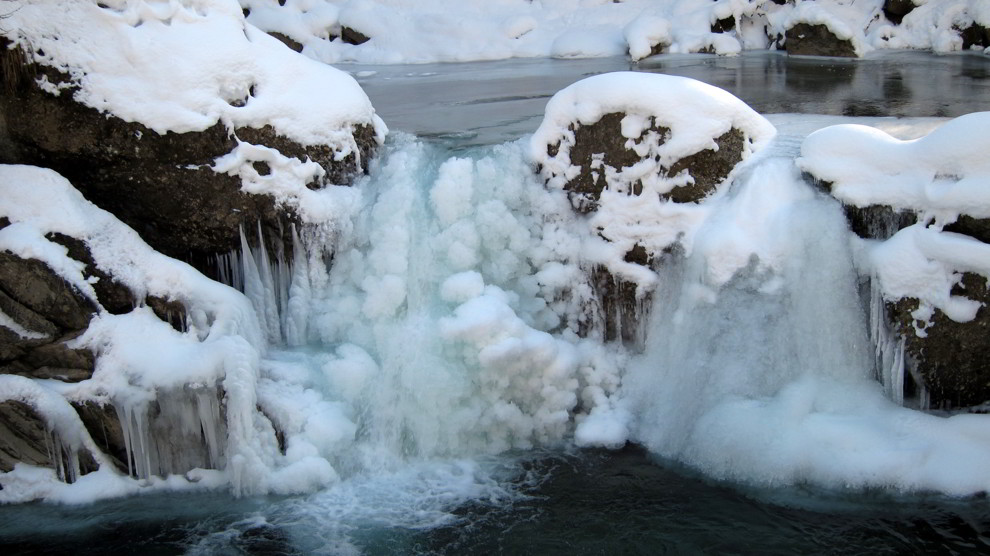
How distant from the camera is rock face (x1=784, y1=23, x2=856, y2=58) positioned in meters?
12.6

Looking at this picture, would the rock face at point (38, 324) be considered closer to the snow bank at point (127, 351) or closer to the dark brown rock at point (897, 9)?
the snow bank at point (127, 351)

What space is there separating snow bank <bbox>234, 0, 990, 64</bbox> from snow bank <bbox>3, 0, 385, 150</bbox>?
8787mm

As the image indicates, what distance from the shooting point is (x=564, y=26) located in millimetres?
15750

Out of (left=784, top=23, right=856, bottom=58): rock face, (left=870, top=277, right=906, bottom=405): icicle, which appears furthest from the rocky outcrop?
(left=784, top=23, right=856, bottom=58): rock face

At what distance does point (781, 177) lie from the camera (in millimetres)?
5105

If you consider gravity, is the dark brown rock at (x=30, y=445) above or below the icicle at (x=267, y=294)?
below

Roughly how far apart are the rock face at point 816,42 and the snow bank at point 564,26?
5.9 inches

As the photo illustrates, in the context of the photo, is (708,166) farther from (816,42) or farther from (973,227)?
(816,42)

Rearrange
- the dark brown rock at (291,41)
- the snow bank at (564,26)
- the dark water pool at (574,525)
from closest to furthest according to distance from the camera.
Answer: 1. the dark water pool at (574,525)
2. the snow bank at (564,26)
3. the dark brown rock at (291,41)

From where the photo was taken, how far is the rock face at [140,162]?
5.12m

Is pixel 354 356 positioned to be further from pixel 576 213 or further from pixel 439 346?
pixel 576 213

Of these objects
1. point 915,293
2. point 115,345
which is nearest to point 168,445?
point 115,345

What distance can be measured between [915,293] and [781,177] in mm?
1050

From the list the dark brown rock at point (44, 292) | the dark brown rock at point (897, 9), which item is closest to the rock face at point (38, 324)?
the dark brown rock at point (44, 292)
